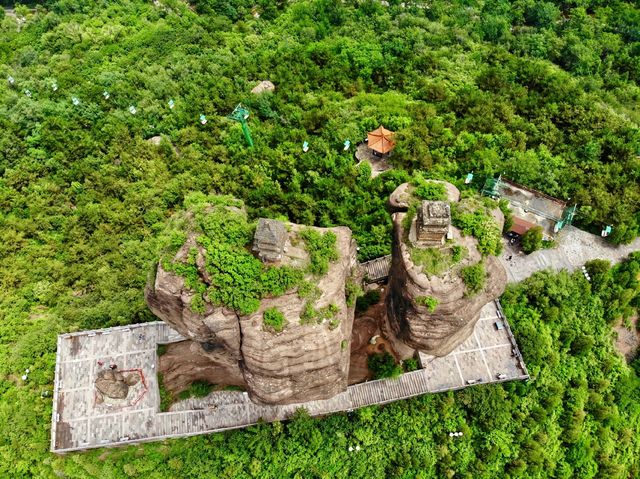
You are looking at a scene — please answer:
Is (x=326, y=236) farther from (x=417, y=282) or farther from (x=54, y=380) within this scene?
(x=54, y=380)

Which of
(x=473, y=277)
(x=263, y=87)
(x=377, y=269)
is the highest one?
(x=473, y=277)

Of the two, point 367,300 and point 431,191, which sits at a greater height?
point 431,191

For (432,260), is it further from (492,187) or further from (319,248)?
(492,187)

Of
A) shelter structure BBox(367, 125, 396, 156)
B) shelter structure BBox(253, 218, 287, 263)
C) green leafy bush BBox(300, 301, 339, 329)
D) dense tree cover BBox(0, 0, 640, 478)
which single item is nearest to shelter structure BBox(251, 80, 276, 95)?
dense tree cover BBox(0, 0, 640, 478)

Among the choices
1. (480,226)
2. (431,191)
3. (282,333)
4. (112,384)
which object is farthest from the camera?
(112,384)

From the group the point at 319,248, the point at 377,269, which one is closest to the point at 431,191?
the point at 319,248

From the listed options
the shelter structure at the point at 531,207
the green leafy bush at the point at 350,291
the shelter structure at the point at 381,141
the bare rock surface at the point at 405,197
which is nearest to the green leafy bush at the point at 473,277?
the bare rock surface at the point at 405,197

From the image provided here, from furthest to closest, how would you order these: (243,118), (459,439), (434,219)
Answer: (243,118)
(459,439)
(434,219)
